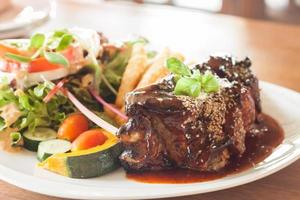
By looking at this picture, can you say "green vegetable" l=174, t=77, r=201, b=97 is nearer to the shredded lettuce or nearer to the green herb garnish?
the green herb garnish

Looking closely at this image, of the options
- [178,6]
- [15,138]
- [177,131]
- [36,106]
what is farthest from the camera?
[178,6]

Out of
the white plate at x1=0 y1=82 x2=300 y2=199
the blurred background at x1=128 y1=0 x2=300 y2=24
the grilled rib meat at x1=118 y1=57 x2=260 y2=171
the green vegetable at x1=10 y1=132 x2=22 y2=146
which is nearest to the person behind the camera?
the white plate at x1=0 y1=82 x2=300 y2=199

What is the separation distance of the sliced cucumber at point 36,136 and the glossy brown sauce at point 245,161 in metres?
0.41

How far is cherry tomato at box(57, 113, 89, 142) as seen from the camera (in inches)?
86.5

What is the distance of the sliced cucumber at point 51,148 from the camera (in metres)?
2.05

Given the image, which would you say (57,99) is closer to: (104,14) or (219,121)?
(219,121)

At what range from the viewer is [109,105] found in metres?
2.43

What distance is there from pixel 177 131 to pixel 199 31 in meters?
1.90

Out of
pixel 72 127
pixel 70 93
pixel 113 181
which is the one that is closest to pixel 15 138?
pixel 72 127

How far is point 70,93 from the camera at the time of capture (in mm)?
2438

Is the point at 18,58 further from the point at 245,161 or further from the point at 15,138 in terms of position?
the point at 245,161

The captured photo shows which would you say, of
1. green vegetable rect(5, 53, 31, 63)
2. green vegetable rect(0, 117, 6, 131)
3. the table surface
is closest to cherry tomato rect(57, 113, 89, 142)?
green vegetable rect(0, 117, 6, 131)

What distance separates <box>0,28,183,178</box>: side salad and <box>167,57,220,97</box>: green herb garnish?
299 millimetres

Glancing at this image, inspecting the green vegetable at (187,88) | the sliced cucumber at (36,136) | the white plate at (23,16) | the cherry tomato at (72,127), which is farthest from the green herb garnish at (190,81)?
the white plate at (23,16)
